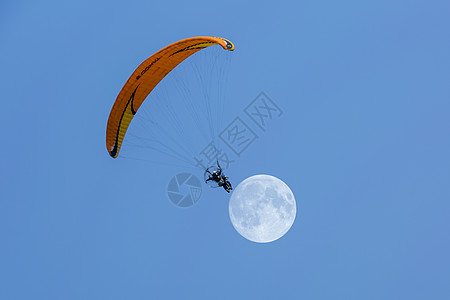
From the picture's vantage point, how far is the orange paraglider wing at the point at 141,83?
92.3ft

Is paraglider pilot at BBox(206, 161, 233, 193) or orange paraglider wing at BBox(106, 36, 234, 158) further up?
orange paraglider wing at BBox(106, 36, 234, 158)

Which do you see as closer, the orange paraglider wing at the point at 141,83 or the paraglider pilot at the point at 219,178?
the orange paraglider wing at the point at 141,83

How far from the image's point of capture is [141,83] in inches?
1167

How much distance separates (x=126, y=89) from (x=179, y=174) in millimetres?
7755

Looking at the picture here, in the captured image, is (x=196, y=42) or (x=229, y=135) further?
(x=229, y=135)

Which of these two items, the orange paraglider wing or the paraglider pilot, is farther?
the paraglider pilot

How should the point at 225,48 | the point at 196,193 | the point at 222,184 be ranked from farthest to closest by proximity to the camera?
the point at 196,193, the point at 222,184, the point at 225,48

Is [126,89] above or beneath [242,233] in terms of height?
above

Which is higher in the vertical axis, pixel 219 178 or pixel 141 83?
pixel 141 83

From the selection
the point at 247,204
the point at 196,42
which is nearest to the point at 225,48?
the point at 196,42

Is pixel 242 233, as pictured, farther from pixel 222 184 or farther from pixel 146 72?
pixel 146 72

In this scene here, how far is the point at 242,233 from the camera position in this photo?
31.1 m

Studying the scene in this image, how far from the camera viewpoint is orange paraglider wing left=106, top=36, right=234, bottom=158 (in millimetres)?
28141

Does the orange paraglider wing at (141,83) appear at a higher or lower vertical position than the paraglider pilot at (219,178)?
higher
